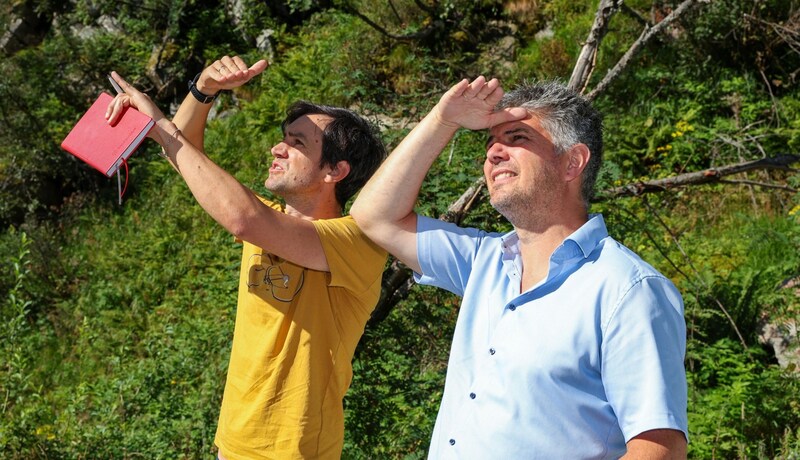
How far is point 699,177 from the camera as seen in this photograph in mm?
3807

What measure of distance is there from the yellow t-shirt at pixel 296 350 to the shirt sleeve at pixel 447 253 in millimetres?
315

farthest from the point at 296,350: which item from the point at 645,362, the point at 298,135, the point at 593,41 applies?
the point at 593,41

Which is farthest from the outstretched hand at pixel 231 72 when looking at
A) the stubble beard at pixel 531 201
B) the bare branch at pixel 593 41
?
the bare branch at pixel 593 41

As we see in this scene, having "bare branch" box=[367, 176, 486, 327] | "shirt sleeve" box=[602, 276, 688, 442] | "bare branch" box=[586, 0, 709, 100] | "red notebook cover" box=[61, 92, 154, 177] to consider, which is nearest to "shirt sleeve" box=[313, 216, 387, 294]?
"red notebook cover" box=[61, 92, 154, 177]

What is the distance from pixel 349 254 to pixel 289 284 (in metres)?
0.20

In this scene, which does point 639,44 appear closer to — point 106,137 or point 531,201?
point 531,201

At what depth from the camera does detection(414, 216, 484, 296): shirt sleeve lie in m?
2.42

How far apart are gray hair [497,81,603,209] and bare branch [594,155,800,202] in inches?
62.5

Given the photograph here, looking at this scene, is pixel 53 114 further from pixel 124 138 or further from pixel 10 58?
pixel 124 138

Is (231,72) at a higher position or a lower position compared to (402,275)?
higher

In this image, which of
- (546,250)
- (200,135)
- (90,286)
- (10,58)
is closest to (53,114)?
(10,58)

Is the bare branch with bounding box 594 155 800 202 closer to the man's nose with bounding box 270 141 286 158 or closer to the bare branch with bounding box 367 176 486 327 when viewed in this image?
the bare branch with bounding box 367 176 486 327

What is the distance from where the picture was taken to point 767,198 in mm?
6258

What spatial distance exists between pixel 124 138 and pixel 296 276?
664mm
